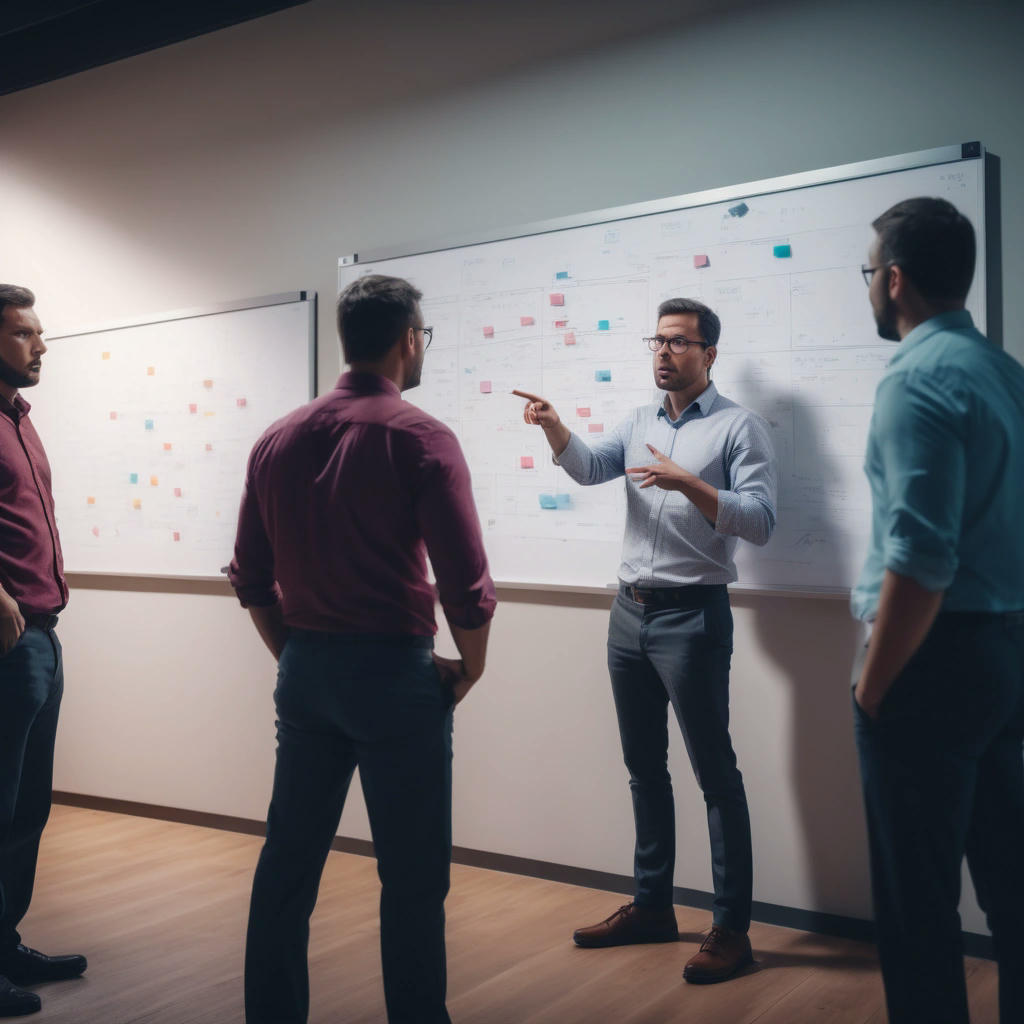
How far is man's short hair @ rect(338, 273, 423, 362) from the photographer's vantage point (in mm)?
1636

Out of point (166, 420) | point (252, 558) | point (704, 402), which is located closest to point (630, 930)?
point (704, 402)

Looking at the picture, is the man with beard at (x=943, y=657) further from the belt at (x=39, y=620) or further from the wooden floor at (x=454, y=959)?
the belt at (x=39, y=620)

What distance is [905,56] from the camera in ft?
8.28

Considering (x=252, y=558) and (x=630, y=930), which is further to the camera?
(x=630, y=930)

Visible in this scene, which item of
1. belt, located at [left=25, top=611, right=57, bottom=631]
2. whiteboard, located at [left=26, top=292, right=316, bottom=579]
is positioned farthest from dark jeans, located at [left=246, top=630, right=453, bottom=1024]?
whiteboard, located at [left=26, top=292, right=316, bottom=579]

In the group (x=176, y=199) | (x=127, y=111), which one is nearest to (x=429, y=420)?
(x=176, y=199)

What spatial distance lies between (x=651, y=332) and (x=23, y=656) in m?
1.83

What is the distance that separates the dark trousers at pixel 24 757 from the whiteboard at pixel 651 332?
1.35 m

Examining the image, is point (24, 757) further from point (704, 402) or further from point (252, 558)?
point (704, 402)

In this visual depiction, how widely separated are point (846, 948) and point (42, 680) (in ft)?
6.76

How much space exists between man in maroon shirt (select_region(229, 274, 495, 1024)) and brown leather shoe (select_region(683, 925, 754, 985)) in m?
0.96

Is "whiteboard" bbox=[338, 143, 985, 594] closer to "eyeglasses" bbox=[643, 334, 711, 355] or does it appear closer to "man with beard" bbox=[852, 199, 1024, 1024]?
"eyeglasses" bbox=[643, 334, 711, 355]

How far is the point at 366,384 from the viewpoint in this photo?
1.64 metres

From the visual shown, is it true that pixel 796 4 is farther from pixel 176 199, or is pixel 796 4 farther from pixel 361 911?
pixel 361 911
